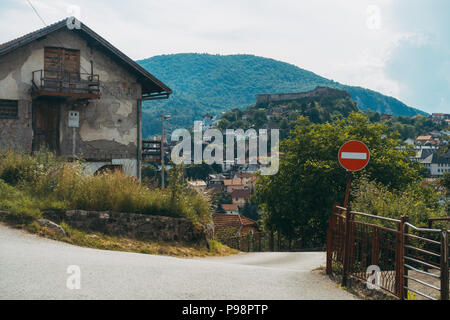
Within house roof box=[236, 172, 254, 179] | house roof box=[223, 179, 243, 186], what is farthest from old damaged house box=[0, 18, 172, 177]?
house roof box=[236, 172, 254, 179]

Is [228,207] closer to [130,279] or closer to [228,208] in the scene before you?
[228,208]

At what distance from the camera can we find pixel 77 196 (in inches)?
534

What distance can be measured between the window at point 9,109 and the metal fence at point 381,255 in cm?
1830

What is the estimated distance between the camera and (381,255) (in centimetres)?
900

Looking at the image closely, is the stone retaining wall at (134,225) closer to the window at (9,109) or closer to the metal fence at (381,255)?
the metal fence at (381,255)

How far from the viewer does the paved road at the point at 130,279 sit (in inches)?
273

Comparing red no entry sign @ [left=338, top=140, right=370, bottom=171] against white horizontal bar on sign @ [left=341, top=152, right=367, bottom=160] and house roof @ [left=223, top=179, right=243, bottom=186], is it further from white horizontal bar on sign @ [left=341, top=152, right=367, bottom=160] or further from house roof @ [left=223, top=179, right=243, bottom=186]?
house roof @ [left=223, top=179, right=243, bottom=186]

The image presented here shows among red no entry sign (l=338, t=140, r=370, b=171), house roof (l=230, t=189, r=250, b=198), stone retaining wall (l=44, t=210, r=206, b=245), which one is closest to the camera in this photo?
red no entry sign (l=338, t=140, r=370, b=171)

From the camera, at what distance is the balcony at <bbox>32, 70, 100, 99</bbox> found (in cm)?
2332

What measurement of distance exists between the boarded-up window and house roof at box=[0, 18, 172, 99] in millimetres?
917

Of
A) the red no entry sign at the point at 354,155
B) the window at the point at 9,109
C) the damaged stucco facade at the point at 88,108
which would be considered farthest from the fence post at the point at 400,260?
the window at the point at 9,109

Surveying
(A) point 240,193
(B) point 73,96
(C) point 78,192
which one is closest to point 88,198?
(C) point 78,192
